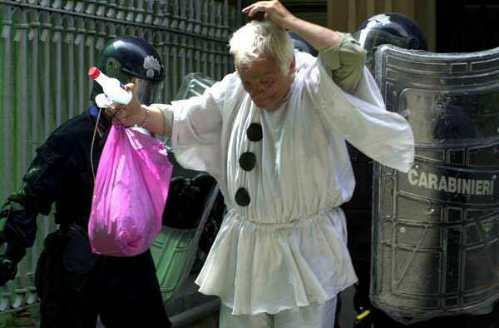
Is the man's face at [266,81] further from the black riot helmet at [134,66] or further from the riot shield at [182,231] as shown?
the riot shield at [182,231]

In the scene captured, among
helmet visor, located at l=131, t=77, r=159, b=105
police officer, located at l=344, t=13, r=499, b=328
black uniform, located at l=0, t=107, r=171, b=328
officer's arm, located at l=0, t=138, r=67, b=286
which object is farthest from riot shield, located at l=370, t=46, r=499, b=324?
officer's arm, located at l=0, t=138, r=67, b=286

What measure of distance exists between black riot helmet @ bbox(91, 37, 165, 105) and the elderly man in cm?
74

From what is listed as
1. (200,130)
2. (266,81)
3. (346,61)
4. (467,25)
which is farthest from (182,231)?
(467,25)

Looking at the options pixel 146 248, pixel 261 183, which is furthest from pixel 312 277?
pixel 146 248

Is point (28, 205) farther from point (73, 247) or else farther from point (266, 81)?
point (266, 81)

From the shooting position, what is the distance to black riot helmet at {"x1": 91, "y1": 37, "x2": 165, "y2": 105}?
12.9 feet

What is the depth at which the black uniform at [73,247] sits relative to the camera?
3.63m

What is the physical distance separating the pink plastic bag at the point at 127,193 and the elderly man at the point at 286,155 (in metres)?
0.31

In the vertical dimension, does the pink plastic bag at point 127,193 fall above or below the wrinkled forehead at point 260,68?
below

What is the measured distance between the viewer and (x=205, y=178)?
182 inches

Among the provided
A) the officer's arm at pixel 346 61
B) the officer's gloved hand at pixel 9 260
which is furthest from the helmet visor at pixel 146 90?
the officer's arm at pixel 346 61

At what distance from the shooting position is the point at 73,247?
3.70 m

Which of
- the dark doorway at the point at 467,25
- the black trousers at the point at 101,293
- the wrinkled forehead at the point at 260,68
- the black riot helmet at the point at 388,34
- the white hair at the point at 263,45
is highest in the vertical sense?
the dark doorway at the point at 467,25

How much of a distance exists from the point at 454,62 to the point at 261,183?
1236mm
